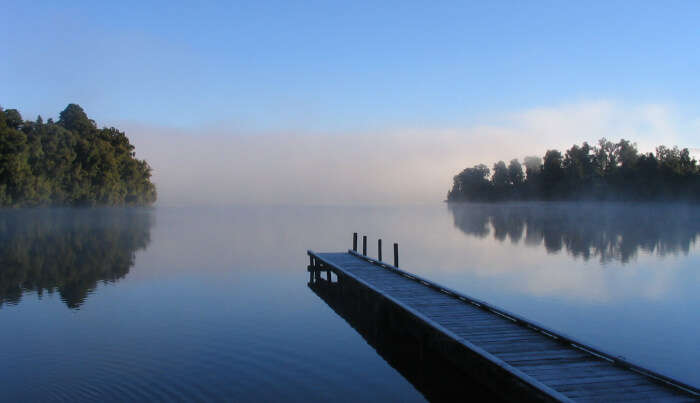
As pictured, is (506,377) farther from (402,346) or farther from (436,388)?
(402,346)

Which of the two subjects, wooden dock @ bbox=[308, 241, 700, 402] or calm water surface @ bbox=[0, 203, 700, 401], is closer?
wooden dock @ bbox=[308, 241, 700, 402]

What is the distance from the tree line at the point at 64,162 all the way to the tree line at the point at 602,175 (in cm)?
8497

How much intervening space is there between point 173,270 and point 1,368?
42.4 feet

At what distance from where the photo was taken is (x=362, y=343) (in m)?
11.4

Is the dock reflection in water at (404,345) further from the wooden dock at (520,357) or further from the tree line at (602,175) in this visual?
the tree line at (602,175)

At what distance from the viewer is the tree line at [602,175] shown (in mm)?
88375

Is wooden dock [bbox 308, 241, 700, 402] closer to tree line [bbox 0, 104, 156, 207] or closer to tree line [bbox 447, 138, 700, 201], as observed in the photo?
tree line [bbox 0, 104, 156, 207]

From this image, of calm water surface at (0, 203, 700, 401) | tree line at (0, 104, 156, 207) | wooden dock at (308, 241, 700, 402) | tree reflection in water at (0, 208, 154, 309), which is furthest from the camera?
tree line at (0, 104, 156, 207)

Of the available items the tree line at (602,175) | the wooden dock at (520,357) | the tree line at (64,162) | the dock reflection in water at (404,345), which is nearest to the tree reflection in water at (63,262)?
the dock reflection in water at (404,345)

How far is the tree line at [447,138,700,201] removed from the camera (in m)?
88.4

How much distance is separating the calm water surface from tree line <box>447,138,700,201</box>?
226 feet

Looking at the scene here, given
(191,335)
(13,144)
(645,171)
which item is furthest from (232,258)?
(645,171)

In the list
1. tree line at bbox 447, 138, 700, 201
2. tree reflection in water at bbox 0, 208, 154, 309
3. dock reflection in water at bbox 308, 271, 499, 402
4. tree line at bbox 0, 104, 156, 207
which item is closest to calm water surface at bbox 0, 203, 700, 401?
tree reflection in water at bbox 0, 208, 154, 309

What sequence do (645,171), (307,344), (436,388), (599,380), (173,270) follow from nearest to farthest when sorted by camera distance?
(599,380), (436,388), (307,344), (173,270), (645,171)
